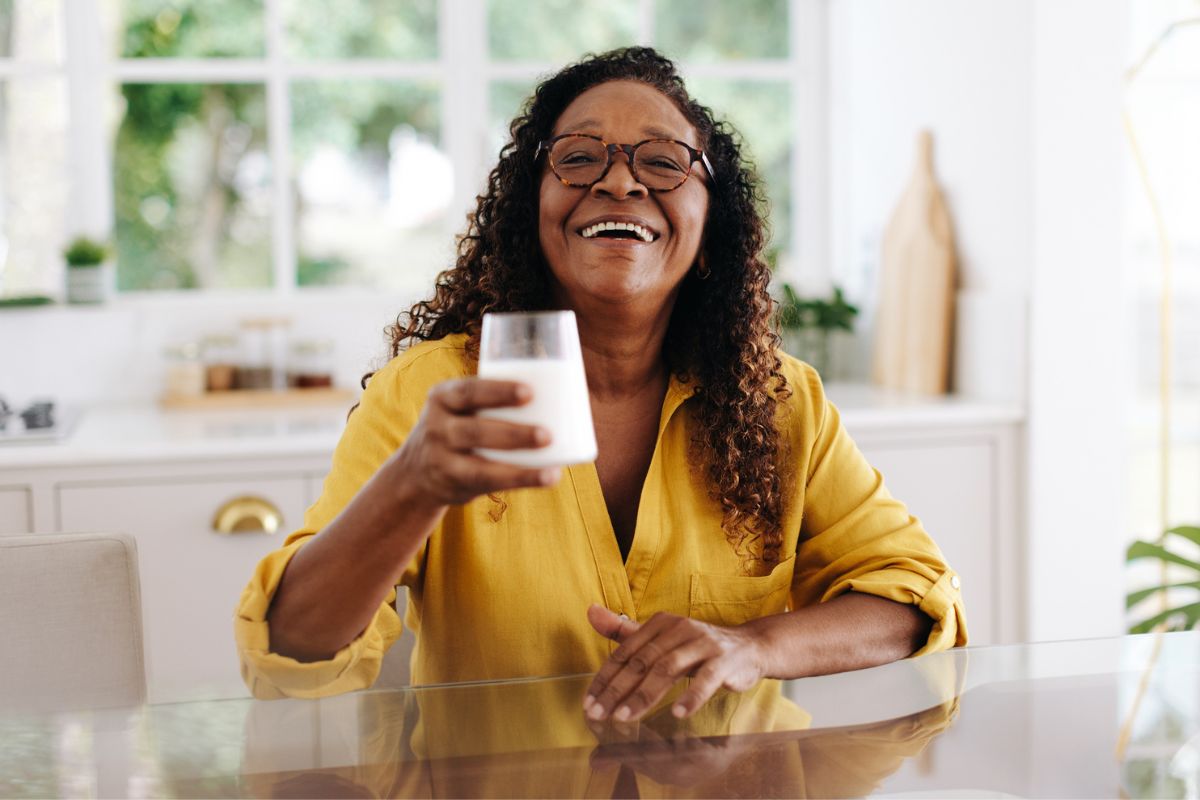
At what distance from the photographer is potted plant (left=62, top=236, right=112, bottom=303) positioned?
3014 millimetres

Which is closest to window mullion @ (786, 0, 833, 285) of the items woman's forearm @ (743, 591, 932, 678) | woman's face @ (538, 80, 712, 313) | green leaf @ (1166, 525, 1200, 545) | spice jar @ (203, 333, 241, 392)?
green leaf @ (1166, 525, 1200, 545)

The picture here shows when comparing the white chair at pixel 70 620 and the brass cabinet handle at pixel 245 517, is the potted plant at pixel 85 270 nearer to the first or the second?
the brass cabinet handle at pixel 245 517

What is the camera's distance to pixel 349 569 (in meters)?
1.13

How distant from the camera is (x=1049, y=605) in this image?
2760 mm

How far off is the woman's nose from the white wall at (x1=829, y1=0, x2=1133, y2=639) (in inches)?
58.4

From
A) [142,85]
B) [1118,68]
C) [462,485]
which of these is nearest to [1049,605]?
[1118,68]

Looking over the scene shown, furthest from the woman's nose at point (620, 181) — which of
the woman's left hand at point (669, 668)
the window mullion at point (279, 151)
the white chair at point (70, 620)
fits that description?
the window mullion at point (279, 151)

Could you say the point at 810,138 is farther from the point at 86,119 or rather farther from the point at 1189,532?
the point at 86,119

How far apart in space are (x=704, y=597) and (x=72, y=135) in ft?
7.57

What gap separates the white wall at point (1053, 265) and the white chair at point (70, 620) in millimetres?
1988

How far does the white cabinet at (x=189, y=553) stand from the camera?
7.86 feet

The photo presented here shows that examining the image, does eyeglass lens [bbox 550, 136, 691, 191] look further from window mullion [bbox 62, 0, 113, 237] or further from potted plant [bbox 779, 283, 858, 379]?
window mullion [bbox 62, 0, 113, 237]

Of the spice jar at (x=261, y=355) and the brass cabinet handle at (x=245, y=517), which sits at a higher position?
the spice jar at (x=261, y=355)

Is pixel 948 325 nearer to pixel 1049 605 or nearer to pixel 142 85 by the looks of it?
pixel 1049 605
